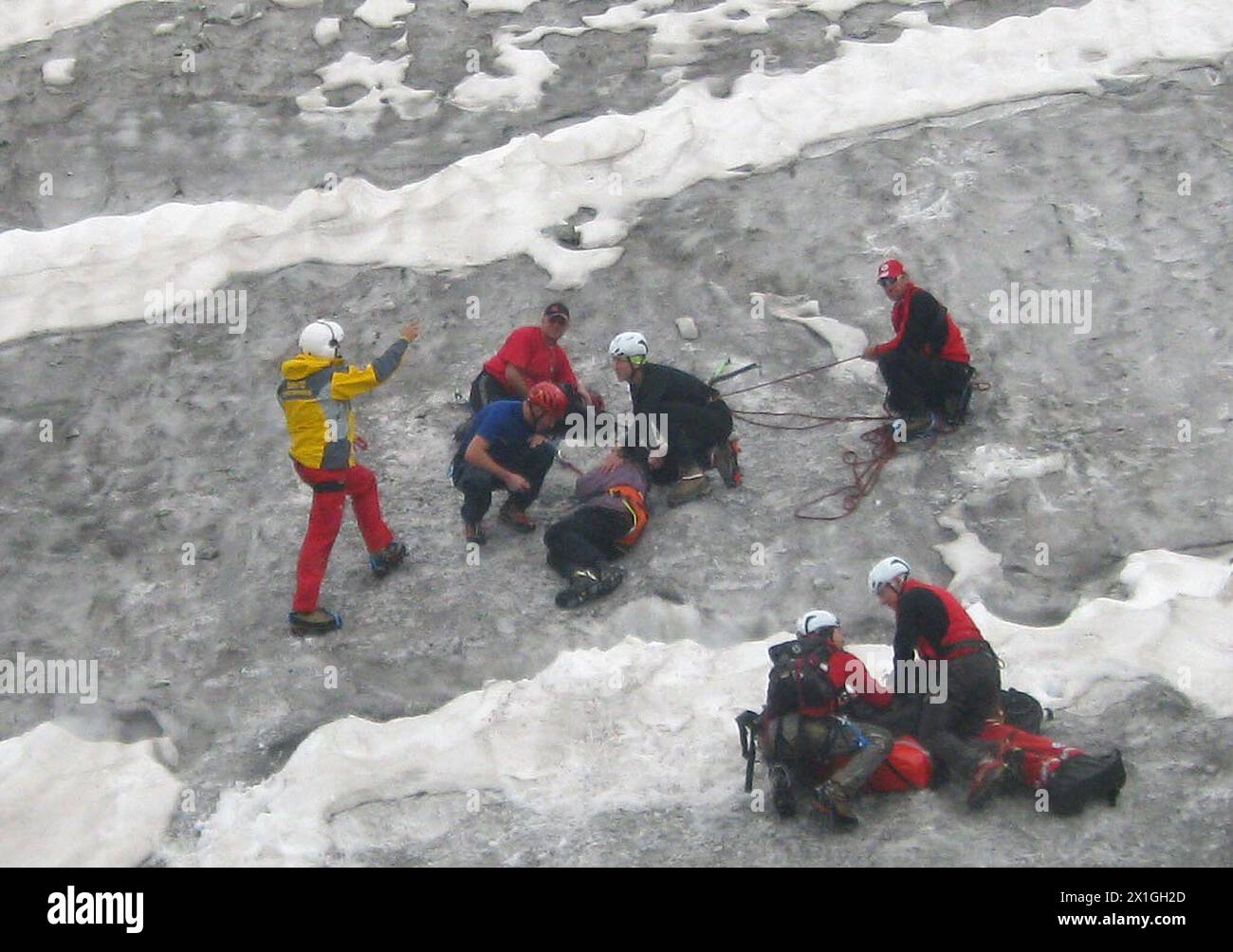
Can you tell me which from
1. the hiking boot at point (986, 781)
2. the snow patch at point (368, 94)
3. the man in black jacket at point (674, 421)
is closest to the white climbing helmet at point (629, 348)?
the man in black jacket at point (674, 421)

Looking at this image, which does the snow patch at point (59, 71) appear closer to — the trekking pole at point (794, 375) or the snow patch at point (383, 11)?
the snow patch at point (383, 11)

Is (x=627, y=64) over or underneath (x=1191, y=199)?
over

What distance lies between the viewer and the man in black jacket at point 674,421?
973cm

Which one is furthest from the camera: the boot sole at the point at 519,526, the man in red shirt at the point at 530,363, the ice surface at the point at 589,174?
the ice surface at the point at 589,174

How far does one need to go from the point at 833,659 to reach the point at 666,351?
4.51 m

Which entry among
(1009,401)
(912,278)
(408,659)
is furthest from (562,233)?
(408,659)

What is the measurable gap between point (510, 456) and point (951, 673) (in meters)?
3.35

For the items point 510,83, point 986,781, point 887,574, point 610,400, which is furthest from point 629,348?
point 510,83

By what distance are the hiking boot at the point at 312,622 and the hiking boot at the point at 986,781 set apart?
405 cm

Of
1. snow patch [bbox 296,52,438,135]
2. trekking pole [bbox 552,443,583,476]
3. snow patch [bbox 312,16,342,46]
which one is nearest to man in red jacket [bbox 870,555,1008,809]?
trekking pole [bbox 552,443,583,476]

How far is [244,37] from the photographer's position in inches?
629

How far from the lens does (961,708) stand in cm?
749

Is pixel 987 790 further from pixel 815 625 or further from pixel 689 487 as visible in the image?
pixel 689 487
